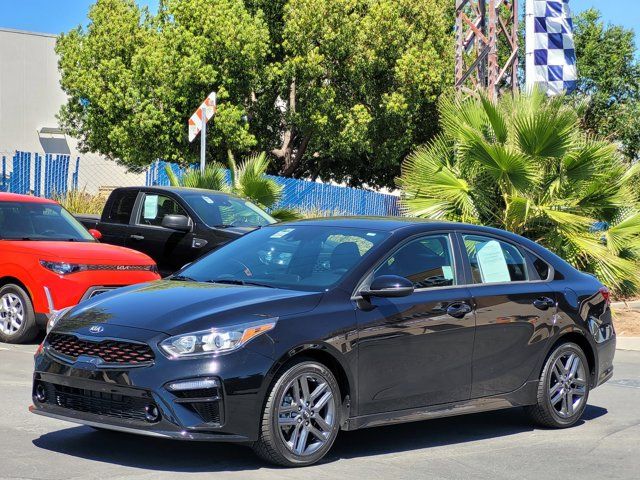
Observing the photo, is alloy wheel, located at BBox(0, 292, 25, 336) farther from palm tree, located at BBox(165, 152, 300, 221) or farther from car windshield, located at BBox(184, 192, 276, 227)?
palm tree, located at BBox(165, 152, 300, 221)

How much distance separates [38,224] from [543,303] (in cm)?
688

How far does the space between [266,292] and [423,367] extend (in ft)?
3.94

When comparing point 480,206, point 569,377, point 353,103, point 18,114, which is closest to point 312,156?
point 353,103

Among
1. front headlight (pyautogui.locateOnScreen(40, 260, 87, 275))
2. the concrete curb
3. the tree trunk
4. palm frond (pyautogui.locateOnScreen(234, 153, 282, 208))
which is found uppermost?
the tree trunk

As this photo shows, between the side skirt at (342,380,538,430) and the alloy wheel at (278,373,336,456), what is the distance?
0.68 feet

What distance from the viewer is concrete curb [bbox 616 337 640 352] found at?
1437cm

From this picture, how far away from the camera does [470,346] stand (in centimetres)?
755

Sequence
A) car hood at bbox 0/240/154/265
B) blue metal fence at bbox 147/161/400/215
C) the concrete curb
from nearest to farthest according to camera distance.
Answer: car hood at bbox 0/240/154/265 → the concrete curb → blue metal fence at bbox 147/161/400/215

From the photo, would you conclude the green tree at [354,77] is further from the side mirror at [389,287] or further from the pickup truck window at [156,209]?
the side mirror at [389,287]

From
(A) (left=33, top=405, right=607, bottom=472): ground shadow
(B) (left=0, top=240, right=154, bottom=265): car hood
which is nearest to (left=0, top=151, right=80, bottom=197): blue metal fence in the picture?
(B) (left=0, top=240, right=154, bottom=265): car hood

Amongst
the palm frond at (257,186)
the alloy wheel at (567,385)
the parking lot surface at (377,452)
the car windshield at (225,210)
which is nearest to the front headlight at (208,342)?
the parking lot surface at (377,452)

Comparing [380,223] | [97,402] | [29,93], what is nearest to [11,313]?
[380,223]

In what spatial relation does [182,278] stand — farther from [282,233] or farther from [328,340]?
[328,340]

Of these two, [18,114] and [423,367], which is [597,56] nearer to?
[18,114]
